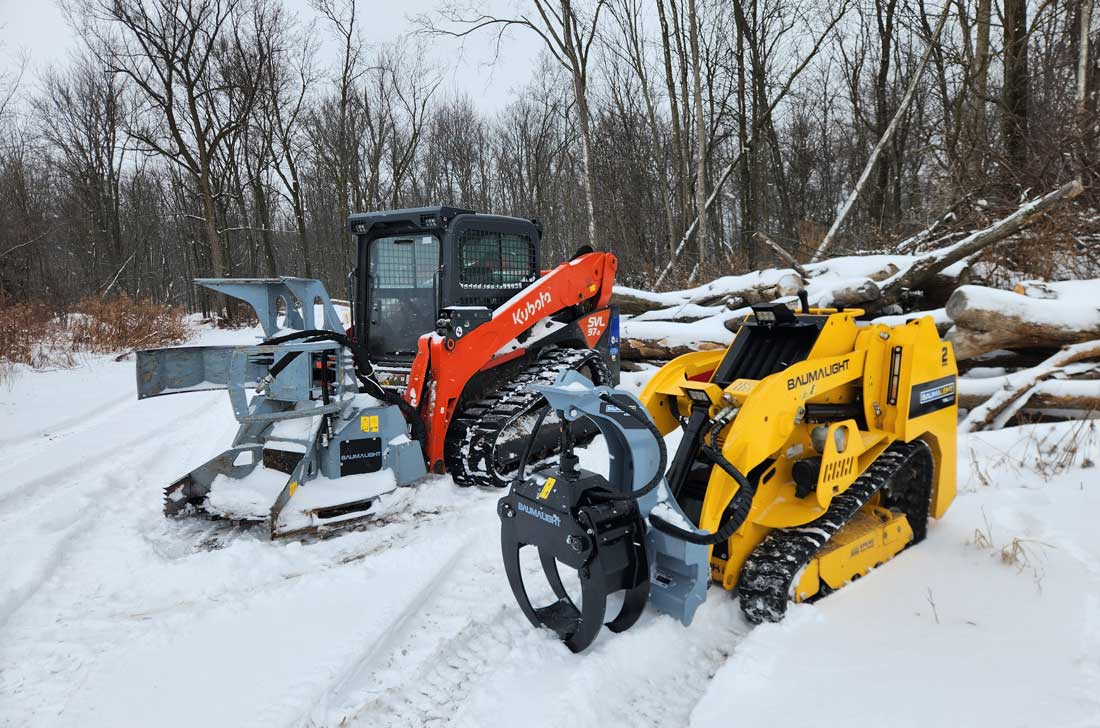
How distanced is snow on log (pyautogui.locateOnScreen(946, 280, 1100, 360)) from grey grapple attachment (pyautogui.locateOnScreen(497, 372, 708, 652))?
14.6 ft

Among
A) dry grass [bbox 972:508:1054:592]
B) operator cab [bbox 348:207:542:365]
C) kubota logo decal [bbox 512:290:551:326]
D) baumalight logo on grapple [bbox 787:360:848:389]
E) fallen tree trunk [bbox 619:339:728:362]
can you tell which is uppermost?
operator cab [bbox 348:207:542:365]

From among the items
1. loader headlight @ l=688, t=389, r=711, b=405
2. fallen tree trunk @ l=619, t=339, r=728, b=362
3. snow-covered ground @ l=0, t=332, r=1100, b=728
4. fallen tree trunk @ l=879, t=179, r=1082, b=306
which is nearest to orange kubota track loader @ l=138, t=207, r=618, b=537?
snow-covered ground @ l=0, t=332, r=1100, b=728

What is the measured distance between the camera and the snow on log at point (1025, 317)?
5.61 meters

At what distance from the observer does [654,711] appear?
96.3 inches

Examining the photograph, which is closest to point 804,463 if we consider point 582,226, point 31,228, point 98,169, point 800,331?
point 800,331

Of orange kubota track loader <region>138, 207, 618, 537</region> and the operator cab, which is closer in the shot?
orange kubota track loader <region>138, 207, 618, 537</region>

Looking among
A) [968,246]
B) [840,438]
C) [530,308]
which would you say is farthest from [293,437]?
[968,246]

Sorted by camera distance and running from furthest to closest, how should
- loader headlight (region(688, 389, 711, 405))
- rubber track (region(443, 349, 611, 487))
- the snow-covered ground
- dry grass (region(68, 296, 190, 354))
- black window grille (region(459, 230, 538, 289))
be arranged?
dry grass (region(68, 296, 190, 354))
black window grille (region(459, 230, 538, 289))
rubber track (region(443, 349, 611, 487))
loader headlight (region(688, 389, 711, 405))
the snow-covered ground

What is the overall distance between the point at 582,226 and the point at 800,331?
27.6 m

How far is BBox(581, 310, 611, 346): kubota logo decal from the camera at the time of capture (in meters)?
6.58

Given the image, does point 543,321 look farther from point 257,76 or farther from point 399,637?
point 257,76

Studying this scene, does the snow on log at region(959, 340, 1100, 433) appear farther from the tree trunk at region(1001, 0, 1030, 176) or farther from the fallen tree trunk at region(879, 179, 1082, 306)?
the tree trunk at region(1001, 0, 1030, 176)

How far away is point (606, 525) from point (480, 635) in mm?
903

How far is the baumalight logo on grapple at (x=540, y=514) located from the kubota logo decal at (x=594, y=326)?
3.84 meters
